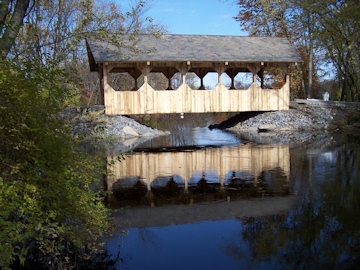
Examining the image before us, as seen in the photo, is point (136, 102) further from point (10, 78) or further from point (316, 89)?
point (316, 89)

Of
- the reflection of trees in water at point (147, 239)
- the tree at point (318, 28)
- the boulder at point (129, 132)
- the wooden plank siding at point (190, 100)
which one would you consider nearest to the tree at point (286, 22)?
the tree at point (318, 28)

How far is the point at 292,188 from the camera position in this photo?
786 cm

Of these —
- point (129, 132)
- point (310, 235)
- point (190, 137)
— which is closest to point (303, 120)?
point (190, 137)

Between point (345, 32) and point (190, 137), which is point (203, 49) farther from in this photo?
point (345, 32)

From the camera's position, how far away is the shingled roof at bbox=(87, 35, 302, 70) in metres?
20.7

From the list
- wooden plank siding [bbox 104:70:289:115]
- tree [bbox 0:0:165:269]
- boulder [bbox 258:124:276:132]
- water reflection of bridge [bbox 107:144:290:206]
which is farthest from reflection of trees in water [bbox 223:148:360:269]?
boulder [bbox 258:124:276:132]

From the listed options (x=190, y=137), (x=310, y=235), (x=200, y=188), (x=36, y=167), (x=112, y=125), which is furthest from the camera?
(x=190, y=137)

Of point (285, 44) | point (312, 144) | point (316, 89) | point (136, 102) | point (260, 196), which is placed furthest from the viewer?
point (316, 89)

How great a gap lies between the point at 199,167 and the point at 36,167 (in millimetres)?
7251

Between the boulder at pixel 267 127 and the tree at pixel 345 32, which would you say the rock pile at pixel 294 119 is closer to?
the boulder at pixel 267 127

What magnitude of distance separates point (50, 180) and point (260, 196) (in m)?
4.48

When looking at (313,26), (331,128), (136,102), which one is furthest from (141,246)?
(313,26)

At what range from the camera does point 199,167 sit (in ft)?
35.8

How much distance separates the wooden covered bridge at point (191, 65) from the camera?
2095 centimetres
